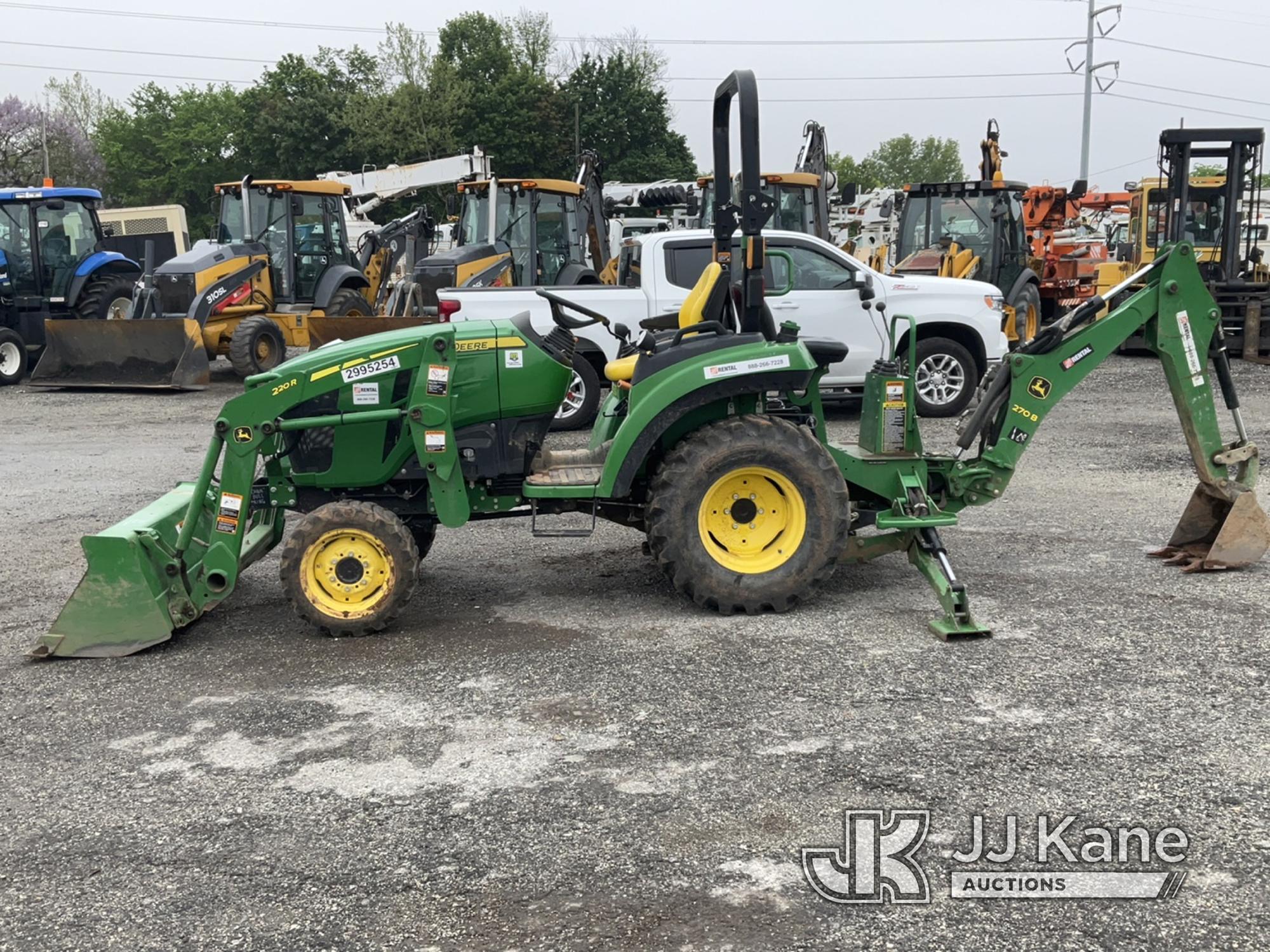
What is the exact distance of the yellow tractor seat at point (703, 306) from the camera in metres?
6.23

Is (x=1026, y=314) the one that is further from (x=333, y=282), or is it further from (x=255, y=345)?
(x=255, y=345)

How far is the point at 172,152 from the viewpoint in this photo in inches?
2405

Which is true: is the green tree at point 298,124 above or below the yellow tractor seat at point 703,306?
above

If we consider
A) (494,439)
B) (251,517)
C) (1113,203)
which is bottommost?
(251,517)

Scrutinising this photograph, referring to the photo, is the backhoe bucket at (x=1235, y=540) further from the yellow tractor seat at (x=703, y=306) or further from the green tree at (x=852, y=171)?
the green tree at (x=852, y=171)

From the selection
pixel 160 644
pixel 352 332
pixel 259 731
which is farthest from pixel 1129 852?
pixel 352 332

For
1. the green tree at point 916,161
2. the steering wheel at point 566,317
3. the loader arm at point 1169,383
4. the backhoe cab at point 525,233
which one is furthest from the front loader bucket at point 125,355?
the green tree at point 916,161

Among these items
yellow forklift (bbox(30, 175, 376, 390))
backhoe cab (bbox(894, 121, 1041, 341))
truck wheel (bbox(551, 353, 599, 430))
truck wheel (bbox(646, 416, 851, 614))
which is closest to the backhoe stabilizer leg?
truck wheel (bbox(646, 416, 851, 614))

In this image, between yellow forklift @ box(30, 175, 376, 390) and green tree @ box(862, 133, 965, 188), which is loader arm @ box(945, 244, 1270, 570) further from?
green tree @ box(862, 133, 965, 188)

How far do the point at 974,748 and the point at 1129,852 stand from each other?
0.76 m

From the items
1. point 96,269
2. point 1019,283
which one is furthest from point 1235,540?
point 96,269

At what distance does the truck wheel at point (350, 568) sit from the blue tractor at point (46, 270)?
43.9ft

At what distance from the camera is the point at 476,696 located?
491 cm

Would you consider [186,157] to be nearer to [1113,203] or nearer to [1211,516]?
[1113,203]
